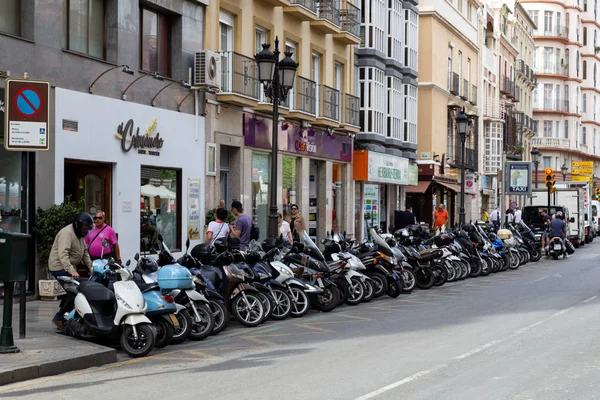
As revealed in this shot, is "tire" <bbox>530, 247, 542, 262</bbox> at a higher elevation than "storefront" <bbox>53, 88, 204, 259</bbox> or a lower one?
lower

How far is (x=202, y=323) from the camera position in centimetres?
1308

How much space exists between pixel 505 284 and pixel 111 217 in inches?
357

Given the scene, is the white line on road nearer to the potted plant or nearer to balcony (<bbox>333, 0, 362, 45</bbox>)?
the potted plant

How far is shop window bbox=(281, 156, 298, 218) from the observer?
2945 cm

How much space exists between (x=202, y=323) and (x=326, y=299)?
3.91 metres

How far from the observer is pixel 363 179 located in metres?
35.5

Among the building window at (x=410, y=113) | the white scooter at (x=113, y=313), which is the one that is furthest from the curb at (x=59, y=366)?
the building window at (x=410, y=113)

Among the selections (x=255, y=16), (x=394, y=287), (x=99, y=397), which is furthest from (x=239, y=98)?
(x=99, y=397)

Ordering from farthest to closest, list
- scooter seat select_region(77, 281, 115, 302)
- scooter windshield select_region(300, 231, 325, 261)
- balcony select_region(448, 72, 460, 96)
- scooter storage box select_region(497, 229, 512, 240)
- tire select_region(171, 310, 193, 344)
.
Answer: balcony select_region(448, 72, 460, 96)
scooter storage box select_region(497, 229, 512, 240)
scooter windshield select_region(300, 231, 325, 261)
tire select_region(171, 310, 193, 344)
scooter seat select_region(77, 281, 115, 302)

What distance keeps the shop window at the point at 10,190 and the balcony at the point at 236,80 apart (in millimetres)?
7676

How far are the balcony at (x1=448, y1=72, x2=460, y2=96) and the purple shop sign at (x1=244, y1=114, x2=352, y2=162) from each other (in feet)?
49.0

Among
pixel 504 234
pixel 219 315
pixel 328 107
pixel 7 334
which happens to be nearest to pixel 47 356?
pixel 7 334

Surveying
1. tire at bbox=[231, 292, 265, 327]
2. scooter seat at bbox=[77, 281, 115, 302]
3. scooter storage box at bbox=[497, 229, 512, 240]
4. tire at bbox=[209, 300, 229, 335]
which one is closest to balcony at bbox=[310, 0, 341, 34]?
scooter storage box at bbox=[497, 229, 512, 240]

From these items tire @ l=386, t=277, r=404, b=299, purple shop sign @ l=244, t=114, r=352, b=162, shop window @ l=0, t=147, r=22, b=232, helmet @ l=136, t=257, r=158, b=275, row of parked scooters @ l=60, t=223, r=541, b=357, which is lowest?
tire @ l=386, t=277, r=404, b=299
